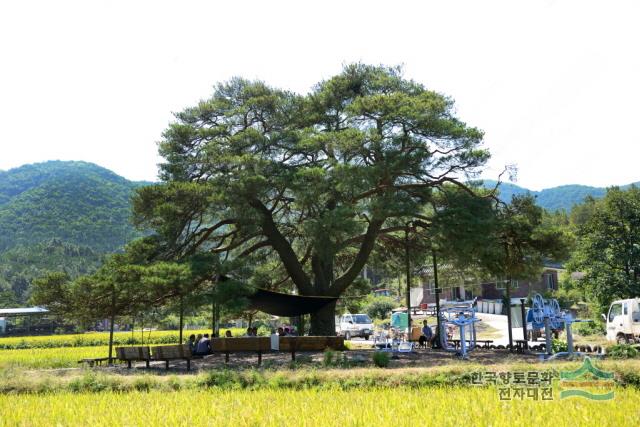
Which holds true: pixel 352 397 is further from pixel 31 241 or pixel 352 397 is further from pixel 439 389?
pixel 31 241

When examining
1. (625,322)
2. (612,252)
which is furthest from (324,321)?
(612,252)

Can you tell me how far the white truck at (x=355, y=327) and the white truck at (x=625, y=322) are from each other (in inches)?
550

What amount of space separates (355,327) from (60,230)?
3907 inches

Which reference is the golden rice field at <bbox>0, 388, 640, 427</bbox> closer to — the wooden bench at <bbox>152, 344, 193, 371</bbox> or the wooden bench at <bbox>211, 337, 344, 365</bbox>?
the wooden bench at <bbox>152, 344, 193, 371</bbox>

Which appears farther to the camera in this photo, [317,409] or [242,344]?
[242,344]

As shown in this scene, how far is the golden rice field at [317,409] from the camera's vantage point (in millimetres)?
6836

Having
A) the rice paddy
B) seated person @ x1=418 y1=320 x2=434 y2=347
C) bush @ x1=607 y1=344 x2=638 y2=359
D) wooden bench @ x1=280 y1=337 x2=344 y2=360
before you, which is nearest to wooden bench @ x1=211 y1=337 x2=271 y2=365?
wooden bench @ x1=280 y1=337 x2=344 y2=360

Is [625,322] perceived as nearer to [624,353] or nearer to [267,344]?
[624,353]

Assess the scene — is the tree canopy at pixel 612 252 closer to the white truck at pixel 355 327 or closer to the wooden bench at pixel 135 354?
the white truck at pixel 355 327

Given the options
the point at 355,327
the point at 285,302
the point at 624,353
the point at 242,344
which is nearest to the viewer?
the point at 624,353

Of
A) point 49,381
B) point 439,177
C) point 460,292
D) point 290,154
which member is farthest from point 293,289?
point 460,292

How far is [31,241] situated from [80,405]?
112803mm

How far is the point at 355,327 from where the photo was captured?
1276 inches

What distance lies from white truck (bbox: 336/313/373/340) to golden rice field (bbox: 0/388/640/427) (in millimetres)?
22427
